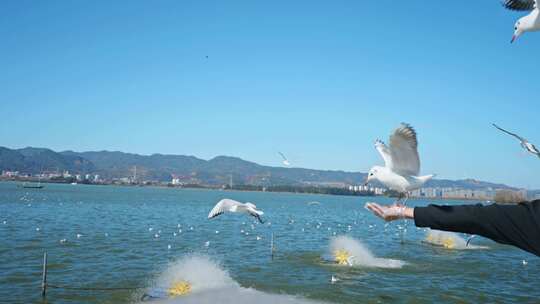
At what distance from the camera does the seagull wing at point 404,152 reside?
597cm

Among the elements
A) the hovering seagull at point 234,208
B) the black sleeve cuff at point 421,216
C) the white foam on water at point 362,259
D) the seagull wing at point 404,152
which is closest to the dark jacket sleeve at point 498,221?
the black sleeve cuff at point 421,216

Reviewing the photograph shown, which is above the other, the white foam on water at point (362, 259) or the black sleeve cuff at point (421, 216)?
the black sleeve cuff at point (421, 216)

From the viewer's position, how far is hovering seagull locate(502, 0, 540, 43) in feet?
20.0

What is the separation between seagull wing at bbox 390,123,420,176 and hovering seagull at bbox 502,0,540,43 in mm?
2031

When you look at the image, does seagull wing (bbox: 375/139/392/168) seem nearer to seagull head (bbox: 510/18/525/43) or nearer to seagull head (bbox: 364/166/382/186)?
seagull head (bbox: 364/166/382/186)

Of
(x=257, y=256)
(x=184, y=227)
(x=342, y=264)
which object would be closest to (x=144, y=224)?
(x=184, y=227)

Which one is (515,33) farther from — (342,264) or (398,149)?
(342,264)

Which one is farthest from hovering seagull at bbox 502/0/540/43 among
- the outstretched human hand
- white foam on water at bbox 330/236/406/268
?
white foam on water at bbox 330/236/406/268

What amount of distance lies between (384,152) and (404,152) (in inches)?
14.2

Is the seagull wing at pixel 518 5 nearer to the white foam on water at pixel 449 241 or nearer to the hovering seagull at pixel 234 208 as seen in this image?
the hovering seagull at pixel 234 208

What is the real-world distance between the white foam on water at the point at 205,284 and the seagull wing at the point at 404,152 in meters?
2.23

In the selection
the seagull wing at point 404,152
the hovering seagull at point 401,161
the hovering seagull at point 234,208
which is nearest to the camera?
the hovering seagull at point 401,161

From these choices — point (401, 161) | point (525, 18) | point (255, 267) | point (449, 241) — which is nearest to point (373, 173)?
point (401, 161)

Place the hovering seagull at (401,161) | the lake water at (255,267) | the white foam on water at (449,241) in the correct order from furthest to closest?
1. the white foam on water at (449,241)
2. the lake water at (255,267)
3. the hovering seagull at (401,161)
